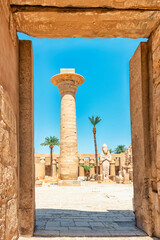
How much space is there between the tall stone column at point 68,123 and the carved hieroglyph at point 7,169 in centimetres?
1446

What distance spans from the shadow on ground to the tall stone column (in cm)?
1218

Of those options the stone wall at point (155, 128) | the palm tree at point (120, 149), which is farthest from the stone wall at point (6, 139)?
the palm tree at point (120, 149)

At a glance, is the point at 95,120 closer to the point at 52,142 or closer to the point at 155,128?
the point at 52,142

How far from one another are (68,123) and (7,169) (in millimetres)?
15068

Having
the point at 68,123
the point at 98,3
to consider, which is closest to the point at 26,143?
the point at 98,3

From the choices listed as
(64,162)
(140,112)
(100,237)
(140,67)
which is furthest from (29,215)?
(64,162)

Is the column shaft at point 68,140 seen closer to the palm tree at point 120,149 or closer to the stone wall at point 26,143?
the stone wall at point 26,143

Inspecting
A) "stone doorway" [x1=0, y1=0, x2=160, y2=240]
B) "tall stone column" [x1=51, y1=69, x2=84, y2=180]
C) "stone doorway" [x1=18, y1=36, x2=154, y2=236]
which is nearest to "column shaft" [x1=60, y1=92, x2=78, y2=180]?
"tall stone column" [x1=51, y1=69, x2=84, y2=180]

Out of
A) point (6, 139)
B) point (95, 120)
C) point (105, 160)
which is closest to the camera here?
point (6, 139)

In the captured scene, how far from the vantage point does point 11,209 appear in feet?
9.78

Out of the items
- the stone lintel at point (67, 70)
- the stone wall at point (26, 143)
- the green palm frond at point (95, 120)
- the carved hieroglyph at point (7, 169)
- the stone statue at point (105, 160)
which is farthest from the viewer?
the green palm frond at point (95, 120)

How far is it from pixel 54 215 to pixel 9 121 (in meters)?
3.08

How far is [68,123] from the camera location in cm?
1786

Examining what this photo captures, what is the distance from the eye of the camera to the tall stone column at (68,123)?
1753 cm
